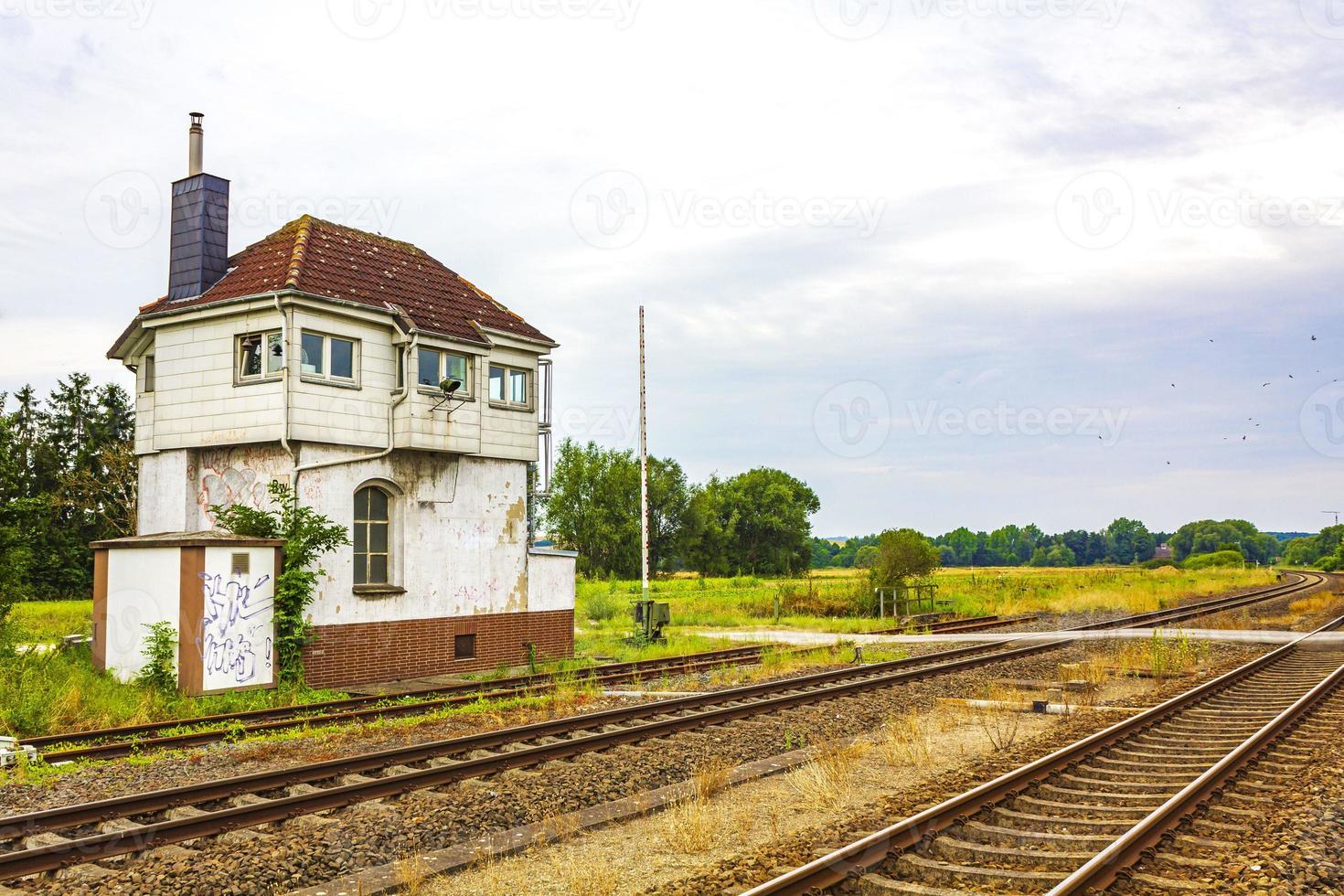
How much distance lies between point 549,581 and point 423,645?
145 inches

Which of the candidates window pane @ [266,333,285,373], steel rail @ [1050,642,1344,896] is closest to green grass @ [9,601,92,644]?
window pane @ [266,333,285,373]

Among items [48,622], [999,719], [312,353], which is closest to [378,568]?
[312,353]

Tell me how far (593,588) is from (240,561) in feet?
136

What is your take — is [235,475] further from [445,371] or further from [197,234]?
[197,234]

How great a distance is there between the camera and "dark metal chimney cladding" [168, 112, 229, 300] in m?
20.8

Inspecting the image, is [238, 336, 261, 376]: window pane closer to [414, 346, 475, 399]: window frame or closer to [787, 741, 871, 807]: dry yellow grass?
[414, 346, 475, 399]: window frame

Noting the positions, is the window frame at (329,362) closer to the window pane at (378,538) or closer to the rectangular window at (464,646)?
the window pane at (378,538)

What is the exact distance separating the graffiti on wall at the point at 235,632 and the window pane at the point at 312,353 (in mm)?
4008

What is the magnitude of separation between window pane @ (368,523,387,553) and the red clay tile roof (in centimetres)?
402

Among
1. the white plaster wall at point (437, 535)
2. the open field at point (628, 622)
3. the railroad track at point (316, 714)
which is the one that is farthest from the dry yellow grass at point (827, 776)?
the white plaster wall at point (437, 535)

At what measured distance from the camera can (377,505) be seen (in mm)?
20141

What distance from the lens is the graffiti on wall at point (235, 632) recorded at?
646 inches

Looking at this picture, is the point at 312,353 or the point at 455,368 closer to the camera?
the point at 312,353

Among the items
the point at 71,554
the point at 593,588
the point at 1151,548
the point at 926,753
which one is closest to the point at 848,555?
the point at 1151,548
